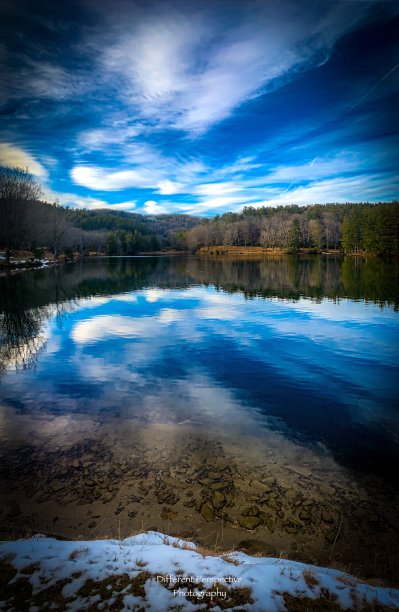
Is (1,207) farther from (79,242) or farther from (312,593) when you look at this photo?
(79,242)

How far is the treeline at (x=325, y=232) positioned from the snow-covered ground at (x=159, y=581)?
4752 inches

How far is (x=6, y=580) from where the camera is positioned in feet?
13.1

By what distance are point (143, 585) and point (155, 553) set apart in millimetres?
756

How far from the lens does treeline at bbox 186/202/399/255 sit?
10931cm

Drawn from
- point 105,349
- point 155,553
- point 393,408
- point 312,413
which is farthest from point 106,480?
point 105,349

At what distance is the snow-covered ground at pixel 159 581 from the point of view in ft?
12.2

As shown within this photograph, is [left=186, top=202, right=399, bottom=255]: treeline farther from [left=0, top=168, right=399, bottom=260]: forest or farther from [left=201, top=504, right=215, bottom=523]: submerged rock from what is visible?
[left=201, top=504, right=215, bottom=523]: submerged rock

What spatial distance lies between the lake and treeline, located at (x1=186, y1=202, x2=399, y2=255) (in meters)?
103

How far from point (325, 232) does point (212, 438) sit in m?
161

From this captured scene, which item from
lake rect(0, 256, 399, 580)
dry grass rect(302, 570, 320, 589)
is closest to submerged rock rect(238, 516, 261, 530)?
lake rect(0, 256, 399, 580)

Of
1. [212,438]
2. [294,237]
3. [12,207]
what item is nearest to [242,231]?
[294,237]

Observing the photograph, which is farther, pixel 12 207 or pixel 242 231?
pixel 242 231

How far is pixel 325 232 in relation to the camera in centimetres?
15500

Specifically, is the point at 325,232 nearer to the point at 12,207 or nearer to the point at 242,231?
the point at 242,231
